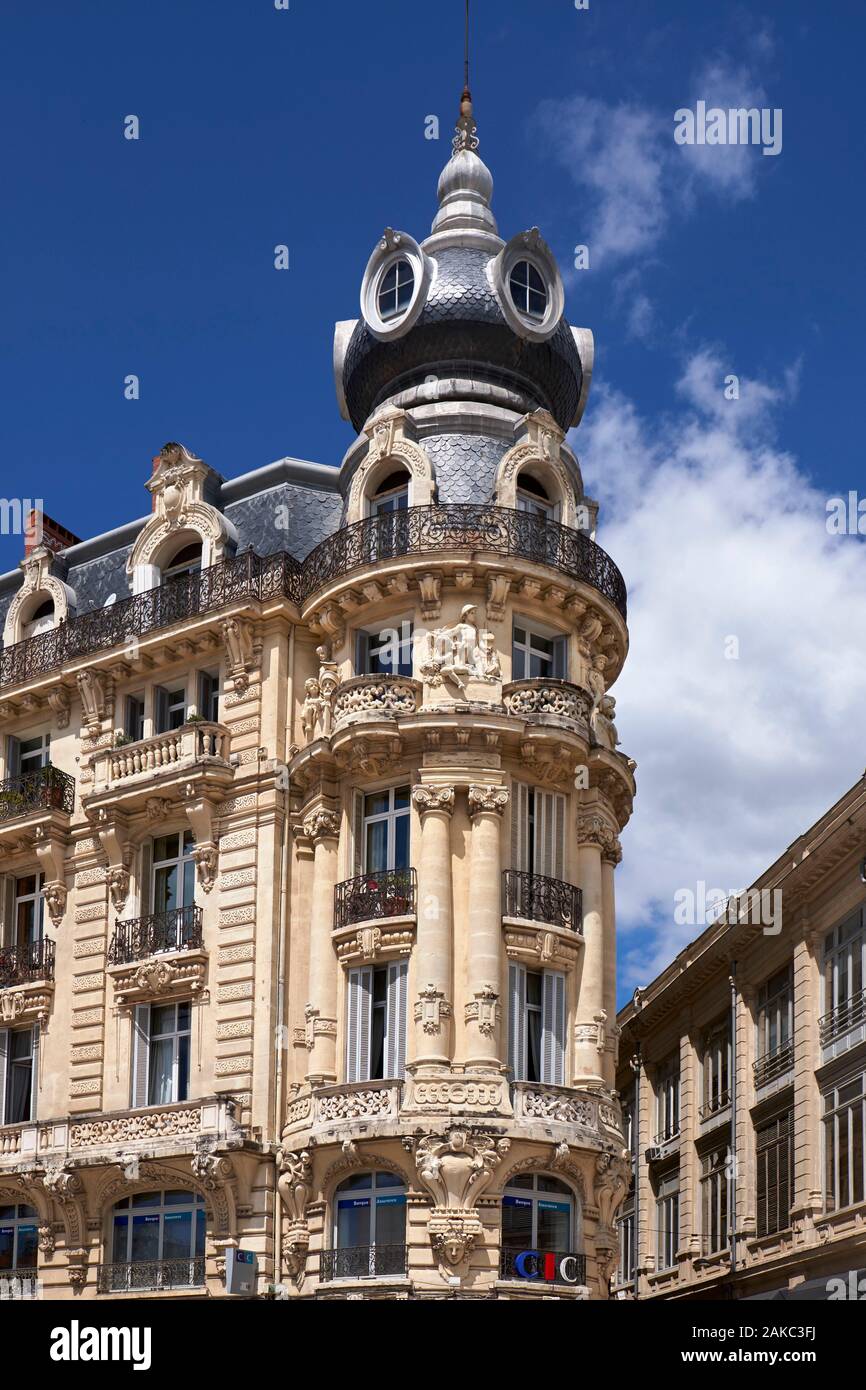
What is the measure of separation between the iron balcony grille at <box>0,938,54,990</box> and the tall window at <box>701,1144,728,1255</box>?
2061 cm

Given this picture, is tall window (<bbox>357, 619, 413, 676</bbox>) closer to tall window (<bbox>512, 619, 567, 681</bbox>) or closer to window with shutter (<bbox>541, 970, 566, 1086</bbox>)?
tall window (<bbox>512, 619, 567, 681</bbox>)

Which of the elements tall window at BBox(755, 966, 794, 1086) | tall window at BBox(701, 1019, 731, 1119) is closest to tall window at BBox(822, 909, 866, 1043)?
tall window at BBox(755, 966, 794, 1086)

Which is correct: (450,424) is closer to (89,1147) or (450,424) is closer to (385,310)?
(385,310)

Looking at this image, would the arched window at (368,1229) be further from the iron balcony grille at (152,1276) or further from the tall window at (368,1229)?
the iron balcony grille at (152,1276)

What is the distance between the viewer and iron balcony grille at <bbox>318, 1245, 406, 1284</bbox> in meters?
33.7

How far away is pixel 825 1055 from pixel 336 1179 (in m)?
14.5

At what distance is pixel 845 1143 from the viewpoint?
42000mm

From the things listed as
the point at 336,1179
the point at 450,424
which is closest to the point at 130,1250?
the point at 336,1179

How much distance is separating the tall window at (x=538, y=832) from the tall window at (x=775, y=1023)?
1205 centimetres

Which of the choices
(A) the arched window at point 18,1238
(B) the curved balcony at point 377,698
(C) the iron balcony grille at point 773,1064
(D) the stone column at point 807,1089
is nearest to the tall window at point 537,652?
(B) the curved balcony at point 377,698

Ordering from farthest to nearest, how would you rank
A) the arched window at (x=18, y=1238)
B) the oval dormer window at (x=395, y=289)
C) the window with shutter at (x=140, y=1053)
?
the oval dormer window at (x=395, y=289)
the arched window at (x=18, y=1238)
the window with shutter at (x=140, y=1053)

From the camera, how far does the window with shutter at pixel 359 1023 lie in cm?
3556

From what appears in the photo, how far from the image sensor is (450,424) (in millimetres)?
40094
